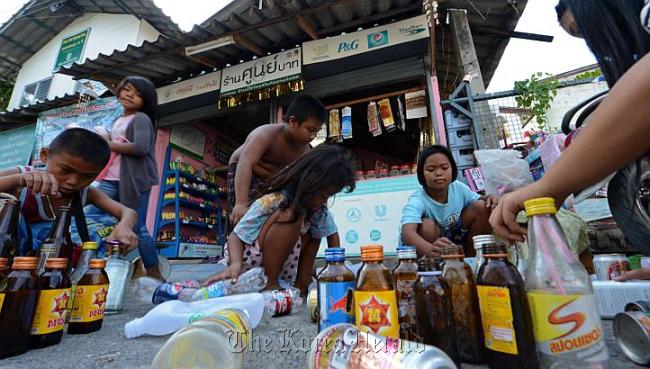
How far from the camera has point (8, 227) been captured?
3.38 ft

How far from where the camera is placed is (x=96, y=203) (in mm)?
1586

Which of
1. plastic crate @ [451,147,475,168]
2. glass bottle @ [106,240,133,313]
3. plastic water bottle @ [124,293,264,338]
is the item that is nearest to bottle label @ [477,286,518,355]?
plastic water bottle @ [124,293,264,338]

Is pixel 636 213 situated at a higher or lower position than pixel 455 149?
lower

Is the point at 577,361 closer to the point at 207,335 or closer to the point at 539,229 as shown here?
the point at 539,229

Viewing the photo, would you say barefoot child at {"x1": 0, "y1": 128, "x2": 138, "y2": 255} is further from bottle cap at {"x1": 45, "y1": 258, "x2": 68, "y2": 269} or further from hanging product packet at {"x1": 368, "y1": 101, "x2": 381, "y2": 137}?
hanging product packet at {"x1": 368, "y1": 101, "x2": 381, "y2": 137}

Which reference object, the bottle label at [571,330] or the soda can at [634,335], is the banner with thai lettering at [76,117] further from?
the soda can at [634,335]

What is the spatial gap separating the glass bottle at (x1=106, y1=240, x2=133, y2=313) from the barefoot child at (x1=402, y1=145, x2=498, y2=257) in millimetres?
1448

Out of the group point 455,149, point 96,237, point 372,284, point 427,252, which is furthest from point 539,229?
point 455,149

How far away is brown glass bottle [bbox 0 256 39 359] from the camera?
74 centimetres

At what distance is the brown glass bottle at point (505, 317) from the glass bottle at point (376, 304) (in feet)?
0.61

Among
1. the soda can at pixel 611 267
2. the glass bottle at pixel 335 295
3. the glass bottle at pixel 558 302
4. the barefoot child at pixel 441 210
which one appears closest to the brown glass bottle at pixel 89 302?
the glass bottle at pixel 335 295

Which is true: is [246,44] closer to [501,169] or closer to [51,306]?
[501,169]

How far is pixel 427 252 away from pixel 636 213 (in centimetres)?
82

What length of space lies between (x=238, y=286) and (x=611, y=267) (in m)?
1.57
